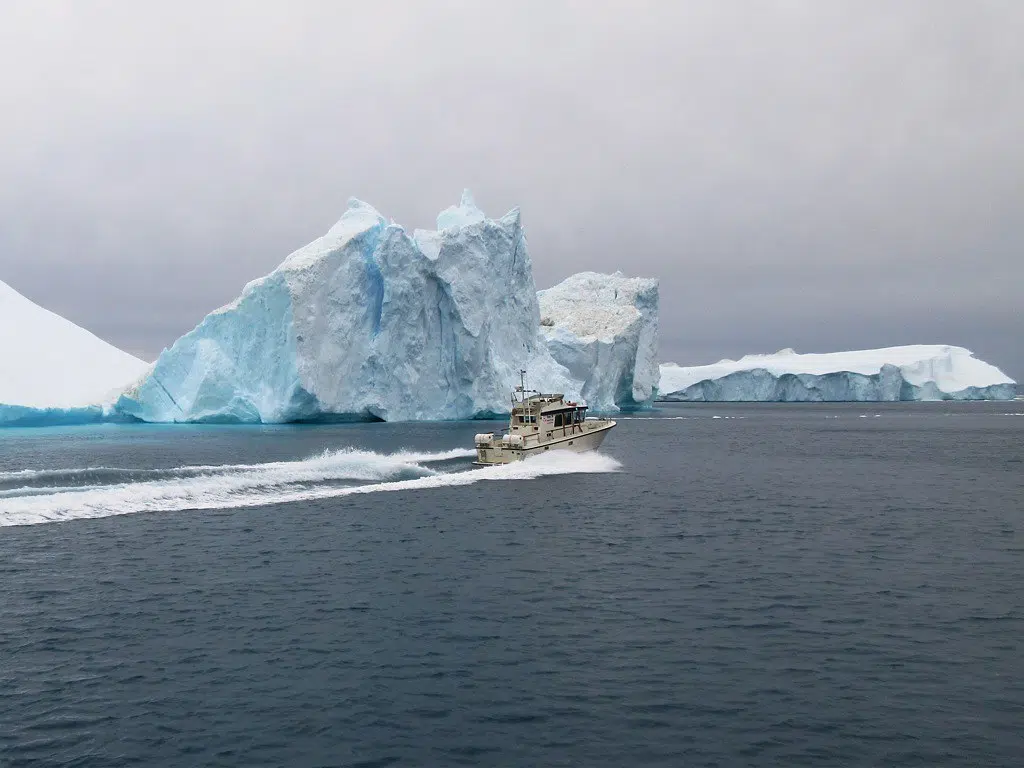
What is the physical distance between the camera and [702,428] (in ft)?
216

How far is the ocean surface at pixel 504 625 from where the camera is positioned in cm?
912

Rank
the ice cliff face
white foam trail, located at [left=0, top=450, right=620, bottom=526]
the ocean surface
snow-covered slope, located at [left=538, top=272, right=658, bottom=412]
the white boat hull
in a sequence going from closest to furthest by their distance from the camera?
the ocean surface → white foam trail, located at [left=0, top=450, right=620, bottom=526] → the white boat hull → the ice cliff face → snow-covered slope, located at [left=538, top=272, right=658, bottom=412]

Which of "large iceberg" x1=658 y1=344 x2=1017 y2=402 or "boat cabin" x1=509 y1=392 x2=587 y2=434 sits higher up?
"large iceberg" x1=658 y1=344 x2=1017 y2=402

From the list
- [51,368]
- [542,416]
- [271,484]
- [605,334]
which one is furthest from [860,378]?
[271,484]

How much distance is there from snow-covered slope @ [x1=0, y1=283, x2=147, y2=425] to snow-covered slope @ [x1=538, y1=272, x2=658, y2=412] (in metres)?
41.5

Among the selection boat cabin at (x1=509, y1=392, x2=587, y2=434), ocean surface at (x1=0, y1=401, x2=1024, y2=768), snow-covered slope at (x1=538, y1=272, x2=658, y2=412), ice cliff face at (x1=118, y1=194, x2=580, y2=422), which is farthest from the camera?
snow-covered slope at (x1=538, y1=272, x2=658, y2=412)

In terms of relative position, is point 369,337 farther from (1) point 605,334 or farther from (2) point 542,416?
(1) point 605,334

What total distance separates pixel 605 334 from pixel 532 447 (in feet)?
165

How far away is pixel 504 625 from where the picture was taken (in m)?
13.2

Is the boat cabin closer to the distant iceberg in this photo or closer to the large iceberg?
the distant iceberg

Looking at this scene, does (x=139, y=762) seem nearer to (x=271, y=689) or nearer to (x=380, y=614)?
(x=271, y=689)

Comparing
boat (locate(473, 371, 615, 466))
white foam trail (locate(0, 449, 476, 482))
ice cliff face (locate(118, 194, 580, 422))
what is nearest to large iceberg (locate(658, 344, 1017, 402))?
ice cliff face (locate(118, 194, 580, 422))

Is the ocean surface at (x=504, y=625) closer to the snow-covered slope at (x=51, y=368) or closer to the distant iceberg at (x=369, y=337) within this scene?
the distant iceberg at (x=369, y=337)

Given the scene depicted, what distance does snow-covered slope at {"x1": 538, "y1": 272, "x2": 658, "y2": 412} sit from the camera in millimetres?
82938
